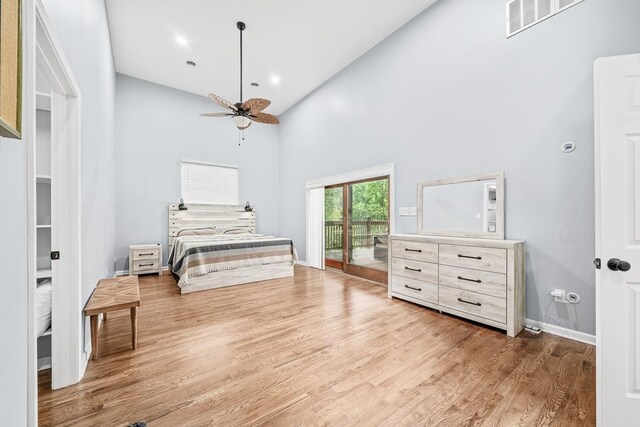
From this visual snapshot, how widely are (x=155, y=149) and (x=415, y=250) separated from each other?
5.31 metres

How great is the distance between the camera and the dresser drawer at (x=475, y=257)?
2471 mm

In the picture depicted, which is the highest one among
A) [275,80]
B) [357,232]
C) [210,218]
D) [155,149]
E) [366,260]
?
[275,80]

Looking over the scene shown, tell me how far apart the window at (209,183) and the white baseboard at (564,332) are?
5.74 meters

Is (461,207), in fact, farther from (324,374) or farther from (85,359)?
(85,359)

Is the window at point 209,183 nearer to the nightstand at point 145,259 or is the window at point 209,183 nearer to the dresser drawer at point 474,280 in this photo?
the nightstand at point 145,259

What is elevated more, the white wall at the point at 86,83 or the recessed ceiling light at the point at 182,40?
the recessed ceiling light at the point at 182,40

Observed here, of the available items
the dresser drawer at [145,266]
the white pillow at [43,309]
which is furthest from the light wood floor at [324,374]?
the dresser drawer at [145,266]

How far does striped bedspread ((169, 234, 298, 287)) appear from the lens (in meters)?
3.82

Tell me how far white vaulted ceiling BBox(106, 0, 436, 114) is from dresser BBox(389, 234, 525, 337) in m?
3.16

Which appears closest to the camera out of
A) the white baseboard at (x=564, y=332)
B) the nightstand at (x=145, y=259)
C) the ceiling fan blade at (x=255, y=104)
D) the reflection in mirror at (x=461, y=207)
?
the white baseboard at (x=564, y=332)

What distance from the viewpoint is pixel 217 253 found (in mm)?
4055

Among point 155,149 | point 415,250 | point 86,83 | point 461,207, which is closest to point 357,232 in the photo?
point 415,250

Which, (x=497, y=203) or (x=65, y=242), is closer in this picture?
Result: (x=65, y=242)

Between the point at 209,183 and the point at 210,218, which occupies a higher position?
the point at 209,183
